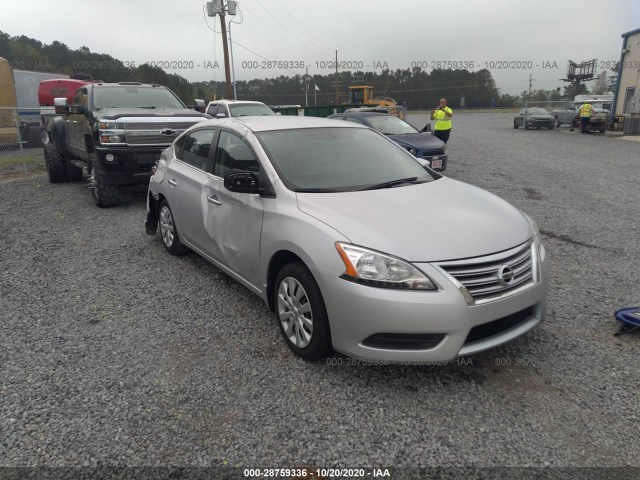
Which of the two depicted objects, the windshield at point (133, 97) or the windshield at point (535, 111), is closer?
A: the windshield at point (133, 97)

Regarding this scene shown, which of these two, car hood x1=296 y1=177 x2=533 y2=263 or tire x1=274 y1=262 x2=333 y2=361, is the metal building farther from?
tire x1=274 y1=262 x2=333 y2=361

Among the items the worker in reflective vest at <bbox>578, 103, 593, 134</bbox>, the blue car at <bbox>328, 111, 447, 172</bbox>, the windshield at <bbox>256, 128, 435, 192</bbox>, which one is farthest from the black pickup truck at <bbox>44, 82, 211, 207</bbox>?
the worker in reflective vest at <bbox>578, 103, 593, 134</bbox>

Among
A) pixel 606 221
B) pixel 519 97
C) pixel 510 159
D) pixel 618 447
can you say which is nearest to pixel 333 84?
pixel 519 97

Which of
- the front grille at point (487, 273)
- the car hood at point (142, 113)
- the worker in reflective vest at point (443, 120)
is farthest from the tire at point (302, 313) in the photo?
the worker in reflective vest at point (443, 120)

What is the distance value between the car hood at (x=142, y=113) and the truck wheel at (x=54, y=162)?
108 inches

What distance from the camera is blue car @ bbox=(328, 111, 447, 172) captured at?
32.9 ft

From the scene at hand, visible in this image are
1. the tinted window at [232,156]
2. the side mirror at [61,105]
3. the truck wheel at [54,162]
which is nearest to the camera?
the tinted window at [232,156]

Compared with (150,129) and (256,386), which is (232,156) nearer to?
(256,386)

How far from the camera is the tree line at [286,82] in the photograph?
53.4 meters

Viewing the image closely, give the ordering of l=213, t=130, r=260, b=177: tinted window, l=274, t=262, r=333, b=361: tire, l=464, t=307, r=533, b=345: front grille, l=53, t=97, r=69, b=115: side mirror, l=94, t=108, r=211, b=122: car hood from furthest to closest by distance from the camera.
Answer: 1. l=53, t=97, r=69, b=115: side mirror
2. l=94, t=108, r=211, b=122: car hood
3. l=213, t=130, r=260, b=177: tinted window
4. l=274, t=262, r=333, b=361: tire
5. l=464, t=307, r=533, b=345: front grille

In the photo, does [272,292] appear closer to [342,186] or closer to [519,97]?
[342,186]

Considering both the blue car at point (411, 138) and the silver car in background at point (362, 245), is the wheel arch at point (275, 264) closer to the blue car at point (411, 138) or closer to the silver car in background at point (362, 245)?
the silver car in background at point (362, 245)

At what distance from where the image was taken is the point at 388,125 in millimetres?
11508

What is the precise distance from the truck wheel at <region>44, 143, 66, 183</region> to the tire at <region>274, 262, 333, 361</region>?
8.68m
